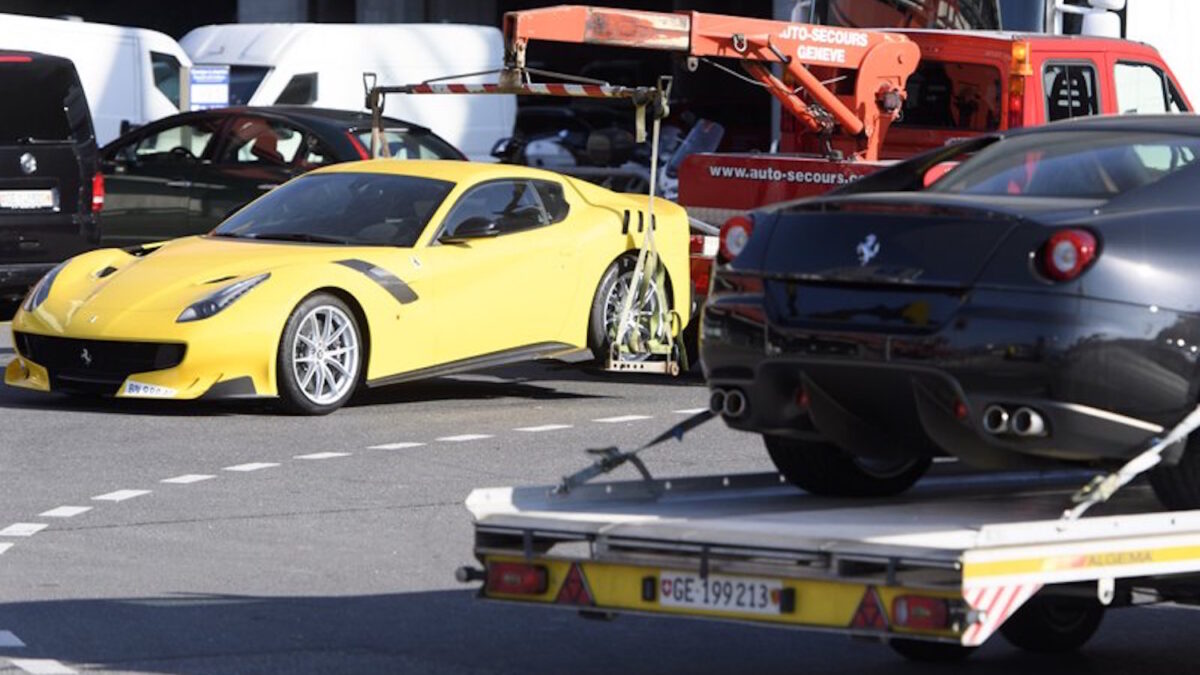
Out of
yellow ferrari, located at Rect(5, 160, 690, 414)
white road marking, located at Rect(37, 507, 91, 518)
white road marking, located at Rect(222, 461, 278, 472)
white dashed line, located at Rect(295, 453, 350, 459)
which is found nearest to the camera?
white road marking, located at Rect(37, 507, 91, 518)

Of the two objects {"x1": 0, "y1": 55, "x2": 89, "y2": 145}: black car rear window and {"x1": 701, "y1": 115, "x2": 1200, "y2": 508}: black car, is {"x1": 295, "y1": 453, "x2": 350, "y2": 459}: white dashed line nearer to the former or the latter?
{"x1": 701, "y1": 115, "x2": 1200, "y2": 508}: black car

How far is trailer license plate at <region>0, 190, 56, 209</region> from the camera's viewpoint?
1780 cm

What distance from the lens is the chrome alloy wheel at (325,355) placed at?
1304 centimetres

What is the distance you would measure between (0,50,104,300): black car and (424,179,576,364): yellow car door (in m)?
5.03

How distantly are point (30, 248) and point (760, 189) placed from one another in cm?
546

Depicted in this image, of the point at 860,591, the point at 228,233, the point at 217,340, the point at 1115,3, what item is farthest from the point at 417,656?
the point at 1115,3

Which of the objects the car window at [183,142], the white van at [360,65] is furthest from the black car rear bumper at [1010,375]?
the white van at [360,65]

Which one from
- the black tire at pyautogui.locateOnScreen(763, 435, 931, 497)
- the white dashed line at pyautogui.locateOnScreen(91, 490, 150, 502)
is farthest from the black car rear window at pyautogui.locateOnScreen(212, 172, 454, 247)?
the black tire at pyautogui.locateOnScreen(763, 435, 931, 497)

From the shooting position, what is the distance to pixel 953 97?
1758cm

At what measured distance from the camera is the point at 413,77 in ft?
98.1

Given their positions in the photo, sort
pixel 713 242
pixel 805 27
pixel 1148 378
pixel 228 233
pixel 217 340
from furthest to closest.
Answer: pixel 805 27 → pixel 713 242 → pixel 228 233 → pixel 217 340 → pixel 1148 378

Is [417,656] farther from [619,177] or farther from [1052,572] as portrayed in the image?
[619,177]

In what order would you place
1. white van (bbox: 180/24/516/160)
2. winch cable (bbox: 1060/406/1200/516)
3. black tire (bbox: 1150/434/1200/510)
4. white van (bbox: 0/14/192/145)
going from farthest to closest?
white van (bbox: 180/24/516/160)
white van (bbox: 0/14/192/145)
black tire (bbox: 1150/434/1200/510)
winch cable (bbox: 1060/406/1200/516)

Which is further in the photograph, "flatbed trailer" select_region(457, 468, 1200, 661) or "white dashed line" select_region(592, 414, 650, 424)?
"white dashed line" select_region(592, 414, 650, 424)
